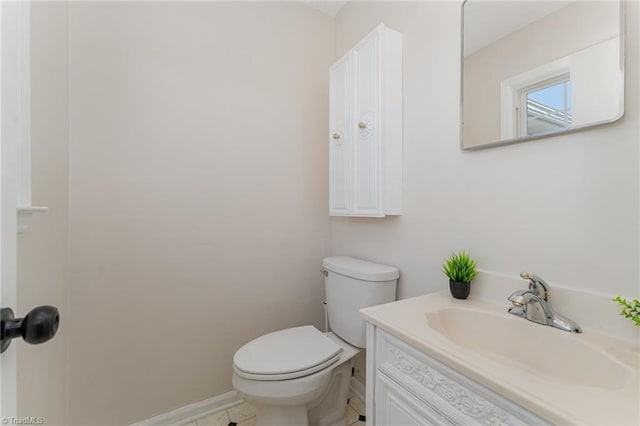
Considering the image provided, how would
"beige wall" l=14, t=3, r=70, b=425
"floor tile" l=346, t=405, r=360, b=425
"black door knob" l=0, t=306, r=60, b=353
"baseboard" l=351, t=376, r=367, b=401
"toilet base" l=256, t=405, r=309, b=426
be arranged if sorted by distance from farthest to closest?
"baseboard" l=351, t=376, r=367, b=401 < "floor tile" l=346, t=405, r=360, b=425 < "toilet base" l=256, t=405, r=309, b=426 < "beige wall" l=14, t=3, r=70, b=425 < "black door knob" l=0, t=306, r=60, b=353

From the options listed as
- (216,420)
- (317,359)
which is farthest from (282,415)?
(216,420)

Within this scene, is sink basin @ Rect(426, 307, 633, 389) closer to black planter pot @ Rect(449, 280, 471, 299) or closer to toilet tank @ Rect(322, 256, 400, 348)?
black planter pot @ Rect(449, 280, 471, 299)

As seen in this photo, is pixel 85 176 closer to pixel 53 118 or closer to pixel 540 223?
pixel 53 118

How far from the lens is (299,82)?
5.58 ft

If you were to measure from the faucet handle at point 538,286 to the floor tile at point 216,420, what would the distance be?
1511mm

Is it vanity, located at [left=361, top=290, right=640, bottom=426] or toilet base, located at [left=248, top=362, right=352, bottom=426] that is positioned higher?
vanity, located at [left=361, top=290, right=640, bottom=426]

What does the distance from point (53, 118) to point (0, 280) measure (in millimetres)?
949

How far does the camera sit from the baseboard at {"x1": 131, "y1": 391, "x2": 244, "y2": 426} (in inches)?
52.3

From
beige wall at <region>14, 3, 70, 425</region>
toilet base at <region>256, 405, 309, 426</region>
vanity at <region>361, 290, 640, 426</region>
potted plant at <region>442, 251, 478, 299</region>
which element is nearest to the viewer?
vanity at <region>361, 290, 640, 426</region>

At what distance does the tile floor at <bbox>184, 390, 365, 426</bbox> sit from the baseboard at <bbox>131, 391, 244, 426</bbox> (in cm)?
2

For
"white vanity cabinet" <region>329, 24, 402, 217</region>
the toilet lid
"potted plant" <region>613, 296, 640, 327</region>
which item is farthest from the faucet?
the toilet lid

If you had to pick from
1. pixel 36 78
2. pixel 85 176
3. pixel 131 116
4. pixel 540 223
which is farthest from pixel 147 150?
pixel 540 223

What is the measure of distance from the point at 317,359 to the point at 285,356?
13cm

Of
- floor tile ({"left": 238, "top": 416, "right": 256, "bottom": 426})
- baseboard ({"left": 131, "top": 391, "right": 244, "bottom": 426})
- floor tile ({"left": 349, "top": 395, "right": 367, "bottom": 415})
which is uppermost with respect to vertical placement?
baseboard ({"left": 131, "top": 391, "right": 244, "bottom": 426})
